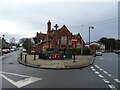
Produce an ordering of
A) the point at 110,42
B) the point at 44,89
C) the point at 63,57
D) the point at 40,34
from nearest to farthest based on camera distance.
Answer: the point at 44,89 → the point at 63,57 → the point at 40,34 → the point at 110,42

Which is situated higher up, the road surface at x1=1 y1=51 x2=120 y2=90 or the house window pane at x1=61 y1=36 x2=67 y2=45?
the house window pane at x1=61 y1=36 x2=67 y2=45

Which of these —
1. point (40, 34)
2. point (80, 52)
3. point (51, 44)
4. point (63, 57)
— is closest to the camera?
point (63, 57)

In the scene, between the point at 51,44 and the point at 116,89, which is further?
the point at 51,44

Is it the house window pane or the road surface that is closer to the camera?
the road surface

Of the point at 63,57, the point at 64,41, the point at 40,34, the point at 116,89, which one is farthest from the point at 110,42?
the point at 116,89

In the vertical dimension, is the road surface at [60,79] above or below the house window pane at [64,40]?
below

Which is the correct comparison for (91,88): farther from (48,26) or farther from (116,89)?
(48,26)

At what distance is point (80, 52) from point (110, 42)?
82024 millimetres

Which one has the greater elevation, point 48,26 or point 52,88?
point 48,26

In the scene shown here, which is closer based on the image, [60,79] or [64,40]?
[60,79]

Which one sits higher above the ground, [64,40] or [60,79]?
[64,40]

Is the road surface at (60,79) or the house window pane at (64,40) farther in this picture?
the house window pane at (64,40)

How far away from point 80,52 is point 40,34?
131 feet

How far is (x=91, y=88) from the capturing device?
33.6 ft
